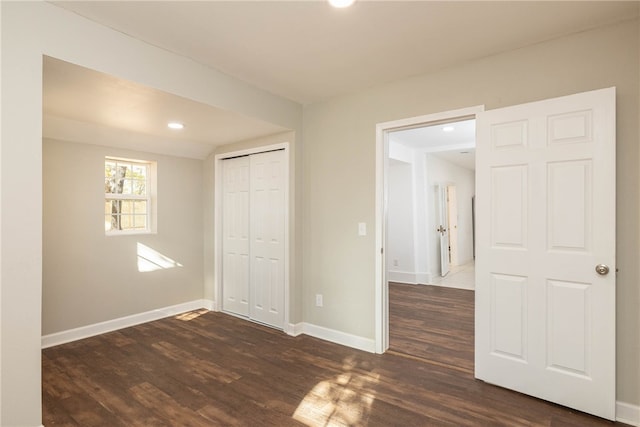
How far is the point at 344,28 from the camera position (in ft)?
7.32

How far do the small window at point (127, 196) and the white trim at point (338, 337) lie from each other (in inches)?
92.9

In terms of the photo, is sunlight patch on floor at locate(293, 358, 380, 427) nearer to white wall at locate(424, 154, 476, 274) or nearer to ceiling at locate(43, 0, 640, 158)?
ceiling at locate(43, 0, 640, 158)

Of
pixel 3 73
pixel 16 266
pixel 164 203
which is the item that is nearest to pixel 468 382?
pixel 16 266

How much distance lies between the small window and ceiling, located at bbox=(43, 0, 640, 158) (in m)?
0.74

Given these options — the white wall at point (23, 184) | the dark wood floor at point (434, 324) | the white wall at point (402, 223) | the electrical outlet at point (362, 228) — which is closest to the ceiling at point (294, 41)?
the white wall at point (23, 184)

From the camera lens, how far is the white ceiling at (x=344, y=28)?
6.57 feet

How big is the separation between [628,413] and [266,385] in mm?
2391

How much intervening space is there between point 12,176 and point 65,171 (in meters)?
1.97

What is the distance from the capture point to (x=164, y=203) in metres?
4.30

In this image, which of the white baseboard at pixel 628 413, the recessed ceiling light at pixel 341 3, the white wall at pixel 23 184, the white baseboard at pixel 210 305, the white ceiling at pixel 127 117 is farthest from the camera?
the white baseboard at pixel 210 305

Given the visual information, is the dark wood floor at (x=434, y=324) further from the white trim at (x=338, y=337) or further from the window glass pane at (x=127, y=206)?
the window glass pane at (x=127, y=206)

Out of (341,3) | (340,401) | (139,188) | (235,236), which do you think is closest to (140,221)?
(139,188)

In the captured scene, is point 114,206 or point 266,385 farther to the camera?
point 114,206

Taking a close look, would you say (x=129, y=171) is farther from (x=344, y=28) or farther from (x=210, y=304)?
(x=344, y=28)
